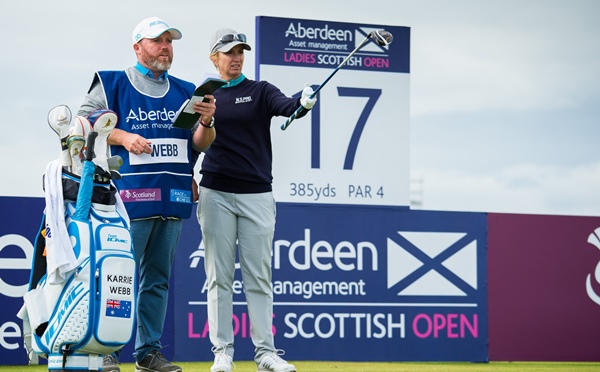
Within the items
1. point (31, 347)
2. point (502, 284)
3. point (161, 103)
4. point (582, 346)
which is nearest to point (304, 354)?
point (502, 284)

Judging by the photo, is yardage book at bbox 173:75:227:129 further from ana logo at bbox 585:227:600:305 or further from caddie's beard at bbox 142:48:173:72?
ana logo at bbox 585:227:600:305

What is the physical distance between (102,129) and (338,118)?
453cm

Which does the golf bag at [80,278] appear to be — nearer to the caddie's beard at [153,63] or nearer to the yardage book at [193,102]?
the yardage book at [193,102]

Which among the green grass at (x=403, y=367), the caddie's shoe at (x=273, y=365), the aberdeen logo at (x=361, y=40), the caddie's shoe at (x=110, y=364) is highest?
the aberdeen logo at (x=361, y=40)

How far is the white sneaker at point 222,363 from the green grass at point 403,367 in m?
1.09

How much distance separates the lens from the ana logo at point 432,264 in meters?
8.19

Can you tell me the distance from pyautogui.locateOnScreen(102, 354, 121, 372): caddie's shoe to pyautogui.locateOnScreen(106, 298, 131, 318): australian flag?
75cm

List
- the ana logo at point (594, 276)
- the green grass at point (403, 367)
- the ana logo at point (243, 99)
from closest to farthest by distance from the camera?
the ana logo at point (243, 99), the green grass at point (403, 367), the ana logo at point (594, 276)

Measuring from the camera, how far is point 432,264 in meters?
8.27

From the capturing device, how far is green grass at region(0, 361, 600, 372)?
669cm

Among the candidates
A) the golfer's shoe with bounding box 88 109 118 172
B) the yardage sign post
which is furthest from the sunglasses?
the yardage sign post

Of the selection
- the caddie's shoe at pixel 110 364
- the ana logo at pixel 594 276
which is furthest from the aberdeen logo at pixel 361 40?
the caddie's shoe at pixel 110 364

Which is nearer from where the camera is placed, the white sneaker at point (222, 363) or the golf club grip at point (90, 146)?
the golf club grip at point (90, 146)

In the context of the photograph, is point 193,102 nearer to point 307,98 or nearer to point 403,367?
point 307,98
